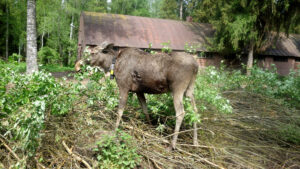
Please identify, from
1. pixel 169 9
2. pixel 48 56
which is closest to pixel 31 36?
pixel 48 56

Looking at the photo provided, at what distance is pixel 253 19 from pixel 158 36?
9.28m

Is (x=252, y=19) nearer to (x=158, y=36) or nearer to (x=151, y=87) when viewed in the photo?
(x=158, y=36)

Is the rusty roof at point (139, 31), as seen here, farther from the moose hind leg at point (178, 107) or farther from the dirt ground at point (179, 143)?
the moose hind leg at point (178, 107)

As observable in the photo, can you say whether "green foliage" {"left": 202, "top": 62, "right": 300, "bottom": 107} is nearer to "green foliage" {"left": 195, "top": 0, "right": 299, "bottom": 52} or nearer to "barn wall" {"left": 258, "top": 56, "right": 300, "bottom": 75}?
"green foliage" {"left": 195, "top": 0, "right": 299, "bottom": 52}

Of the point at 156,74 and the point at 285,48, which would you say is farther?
the point at 285,48

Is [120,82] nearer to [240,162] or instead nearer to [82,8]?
[240,162]

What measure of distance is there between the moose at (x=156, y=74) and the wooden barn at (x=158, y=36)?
583 inches

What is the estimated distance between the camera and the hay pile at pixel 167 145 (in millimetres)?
3416

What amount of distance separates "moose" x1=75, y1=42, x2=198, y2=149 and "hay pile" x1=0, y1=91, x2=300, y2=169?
0.34 m

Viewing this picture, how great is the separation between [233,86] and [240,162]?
4.67 meters

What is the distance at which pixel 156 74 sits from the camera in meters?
4.04

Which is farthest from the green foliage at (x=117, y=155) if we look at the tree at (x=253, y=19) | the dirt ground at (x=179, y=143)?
the tree at (x=253, y=19)

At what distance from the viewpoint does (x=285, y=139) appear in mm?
5016

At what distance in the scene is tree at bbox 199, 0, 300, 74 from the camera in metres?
15.4
